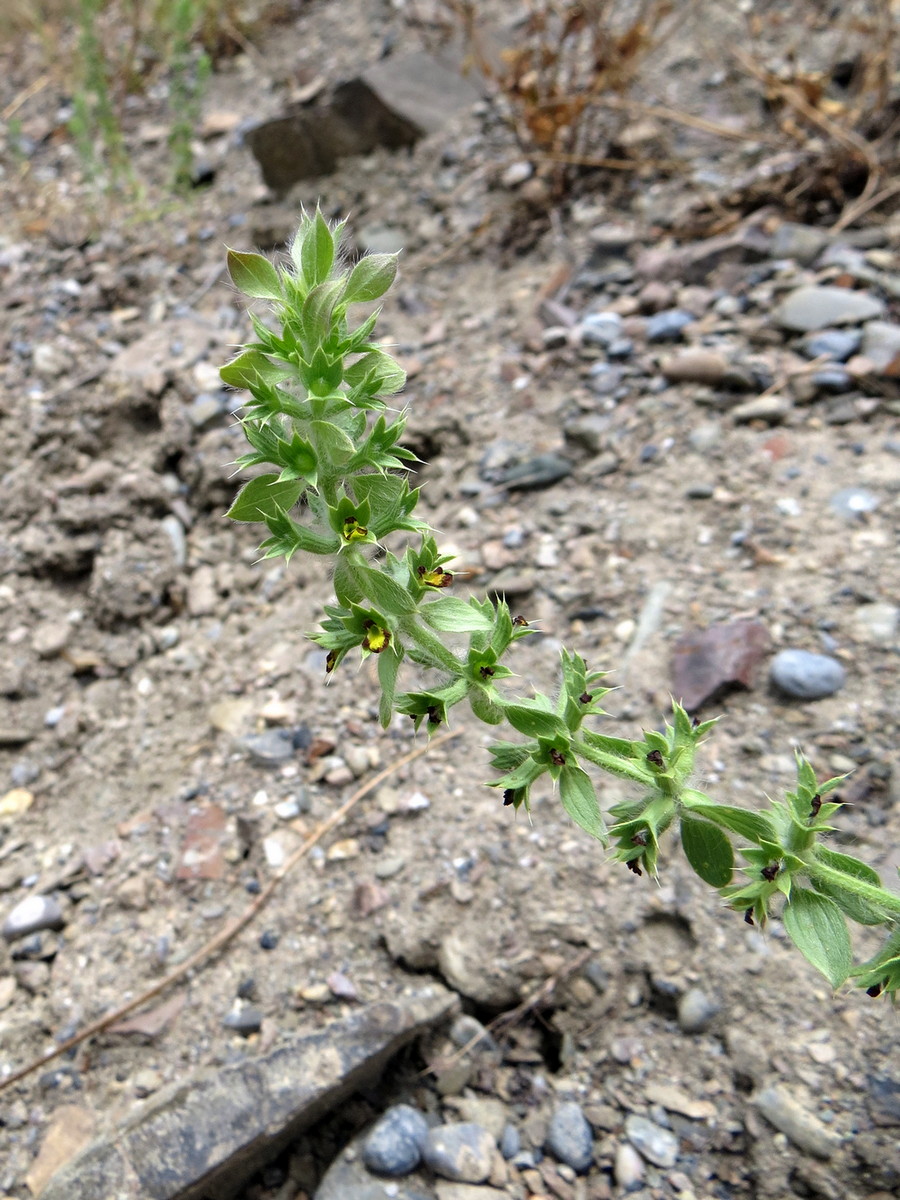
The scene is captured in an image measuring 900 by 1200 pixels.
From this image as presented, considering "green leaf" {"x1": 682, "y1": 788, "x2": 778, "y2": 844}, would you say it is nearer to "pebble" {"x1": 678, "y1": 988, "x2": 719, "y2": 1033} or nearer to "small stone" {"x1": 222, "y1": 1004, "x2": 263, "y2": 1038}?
"pebble" {"x1": 678, "y1": 988, "x2": 719, "y2": 1033}

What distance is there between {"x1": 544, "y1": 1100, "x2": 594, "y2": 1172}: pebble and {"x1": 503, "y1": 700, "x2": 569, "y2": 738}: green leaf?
117 centimetres

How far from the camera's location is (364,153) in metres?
5.47

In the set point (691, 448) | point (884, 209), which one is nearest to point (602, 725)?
point (691, 448)

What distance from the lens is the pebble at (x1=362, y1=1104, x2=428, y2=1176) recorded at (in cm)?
219

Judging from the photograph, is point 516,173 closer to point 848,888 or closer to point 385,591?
point 385,591

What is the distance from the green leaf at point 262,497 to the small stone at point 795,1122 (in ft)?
5.67

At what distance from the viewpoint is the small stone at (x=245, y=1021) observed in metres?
2.46

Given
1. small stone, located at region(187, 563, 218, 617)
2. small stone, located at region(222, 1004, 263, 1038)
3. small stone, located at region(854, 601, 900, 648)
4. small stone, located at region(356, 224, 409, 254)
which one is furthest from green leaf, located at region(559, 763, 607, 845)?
small stone, located at region(356, 224, 409, 254)

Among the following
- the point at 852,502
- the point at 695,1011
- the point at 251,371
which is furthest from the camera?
the point at 852,502

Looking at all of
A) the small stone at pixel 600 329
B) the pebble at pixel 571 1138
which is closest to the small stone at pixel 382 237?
the small stone at pixel 600 329

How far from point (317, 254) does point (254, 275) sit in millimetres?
103

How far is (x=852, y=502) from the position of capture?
3.17 metres

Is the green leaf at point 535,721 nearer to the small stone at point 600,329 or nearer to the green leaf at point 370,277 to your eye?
the green leaf at point 370,277

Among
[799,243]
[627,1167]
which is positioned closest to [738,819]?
[627,1167]
